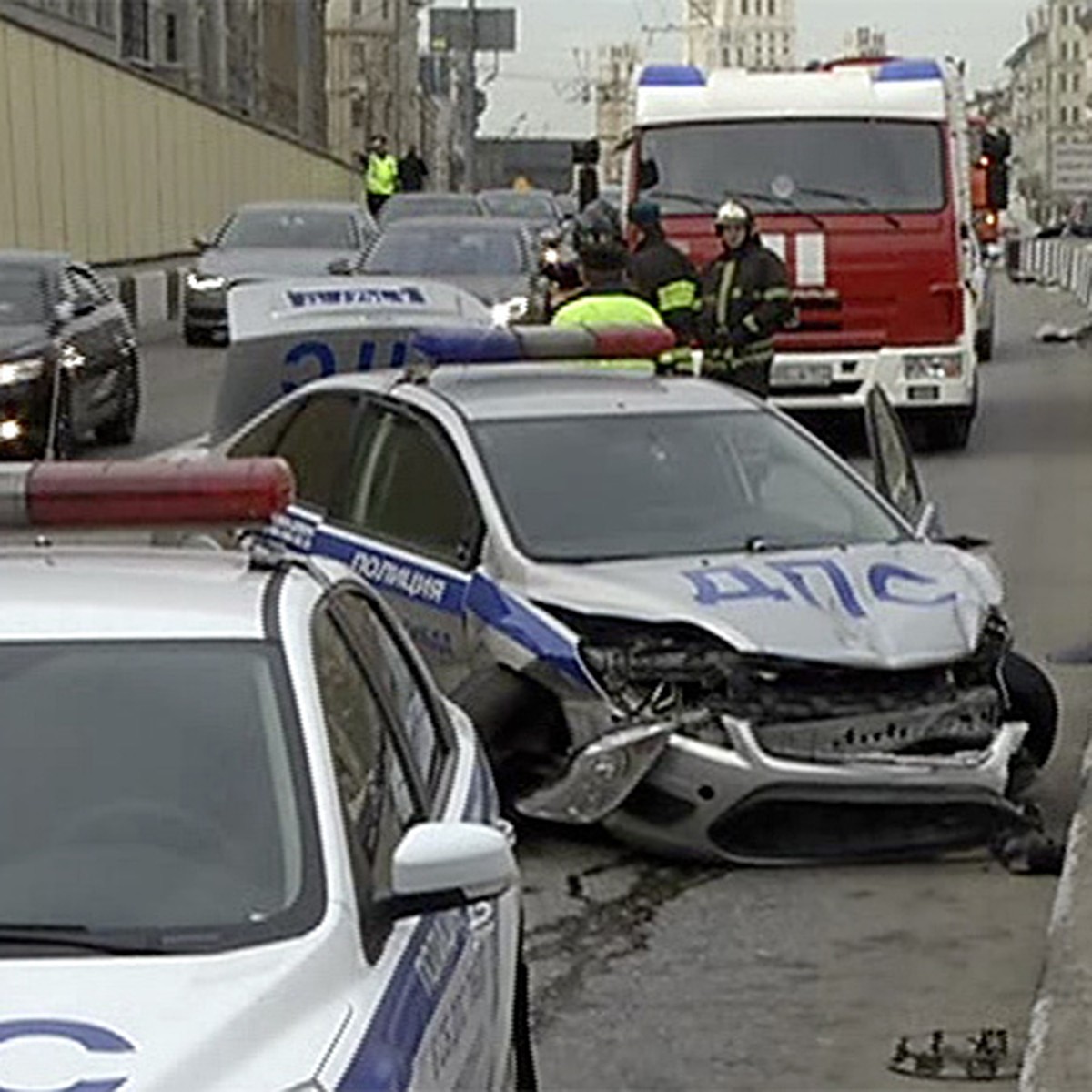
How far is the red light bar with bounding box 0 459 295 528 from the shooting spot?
570 centimetres

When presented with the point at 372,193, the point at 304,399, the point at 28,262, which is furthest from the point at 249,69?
the point at 304,399

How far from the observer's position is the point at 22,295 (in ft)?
72.3

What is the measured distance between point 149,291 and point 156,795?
38380 millimetres

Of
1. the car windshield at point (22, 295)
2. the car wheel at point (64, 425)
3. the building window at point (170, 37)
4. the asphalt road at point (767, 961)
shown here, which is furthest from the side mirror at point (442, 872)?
the building window at point (170, 37)

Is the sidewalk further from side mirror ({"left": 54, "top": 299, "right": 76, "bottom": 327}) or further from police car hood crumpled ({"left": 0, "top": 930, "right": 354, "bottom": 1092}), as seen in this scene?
police car hood crumpled ({"left": 0, "top": 930, "right": 354, "bottom": 1092})

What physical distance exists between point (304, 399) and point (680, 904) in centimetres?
319

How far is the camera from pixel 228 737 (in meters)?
4.95

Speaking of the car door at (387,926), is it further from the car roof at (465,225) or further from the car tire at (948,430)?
the car roof at (465,225)

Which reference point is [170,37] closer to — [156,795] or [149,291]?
[149,291]

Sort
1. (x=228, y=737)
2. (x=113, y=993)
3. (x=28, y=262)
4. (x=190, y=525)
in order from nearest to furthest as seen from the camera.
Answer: (x=113, y=993) < (x=228, y=737) < (x=190, y=525) < (x=28, y=262)

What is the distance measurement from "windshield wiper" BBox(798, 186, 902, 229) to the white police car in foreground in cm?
1450

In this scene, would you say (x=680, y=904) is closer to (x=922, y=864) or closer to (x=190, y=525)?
(x=922, y=864)

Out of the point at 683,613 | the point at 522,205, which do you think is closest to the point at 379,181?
the point at 522,205

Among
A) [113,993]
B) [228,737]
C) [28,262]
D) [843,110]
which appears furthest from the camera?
[28,262]
